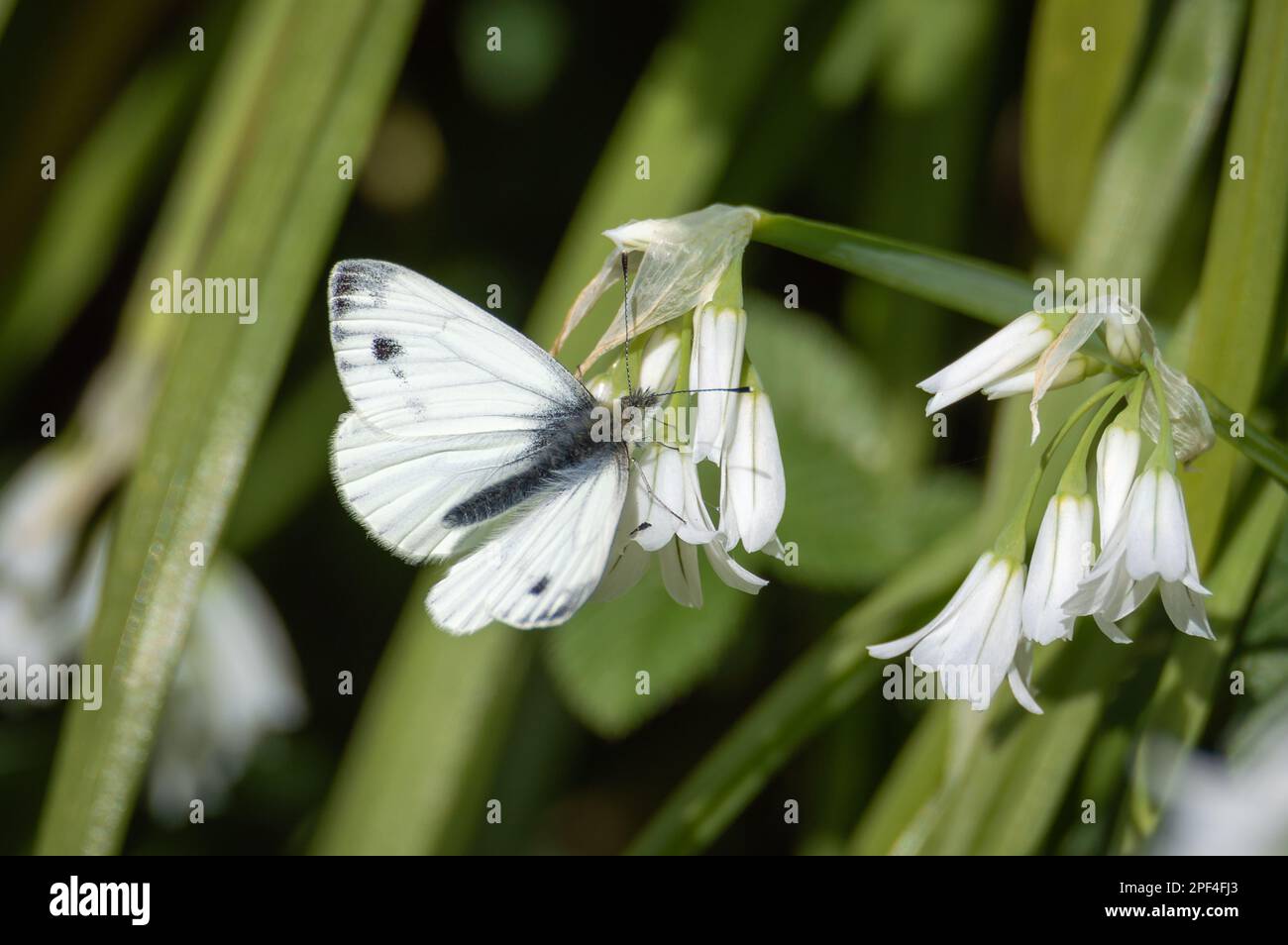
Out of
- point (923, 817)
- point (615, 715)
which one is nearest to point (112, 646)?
point (615, 715)

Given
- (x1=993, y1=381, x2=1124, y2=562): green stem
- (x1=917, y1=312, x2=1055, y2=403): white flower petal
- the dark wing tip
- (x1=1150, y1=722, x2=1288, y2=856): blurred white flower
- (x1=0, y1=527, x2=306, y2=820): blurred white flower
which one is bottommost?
(x1=1150, y1=722, x2=1288, y2=856): blurred white flower

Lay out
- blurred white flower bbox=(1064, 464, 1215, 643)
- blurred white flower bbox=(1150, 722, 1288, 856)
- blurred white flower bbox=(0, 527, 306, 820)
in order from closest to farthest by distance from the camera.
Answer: blurred white flower bbox=(1064, 464, 1215, 643)
blurred white flower bbox=(1150, 722, 1288, 856)
blurred white flower bbox=(0, 527, 306, 820)

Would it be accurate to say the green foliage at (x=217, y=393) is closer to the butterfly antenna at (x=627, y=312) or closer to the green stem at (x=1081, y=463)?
the butterfly antenna at (x=627, y=312)

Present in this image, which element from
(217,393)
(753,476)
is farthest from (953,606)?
(217,393)

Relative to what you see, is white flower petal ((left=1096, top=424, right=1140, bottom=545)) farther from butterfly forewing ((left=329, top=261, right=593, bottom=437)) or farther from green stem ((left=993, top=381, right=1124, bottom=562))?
butterfly forewing ((left=329, top=261, right=593, bottom=437))

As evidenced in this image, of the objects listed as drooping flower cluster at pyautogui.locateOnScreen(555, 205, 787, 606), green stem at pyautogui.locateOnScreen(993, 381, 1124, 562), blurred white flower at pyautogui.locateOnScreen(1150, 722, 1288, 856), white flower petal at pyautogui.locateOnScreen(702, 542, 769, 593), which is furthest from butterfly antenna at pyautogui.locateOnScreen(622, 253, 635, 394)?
blurred white flower at pyautogui.locateOnScreen(1150, 722, 1288, 856)

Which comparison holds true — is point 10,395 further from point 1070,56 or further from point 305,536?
point 1070,56
